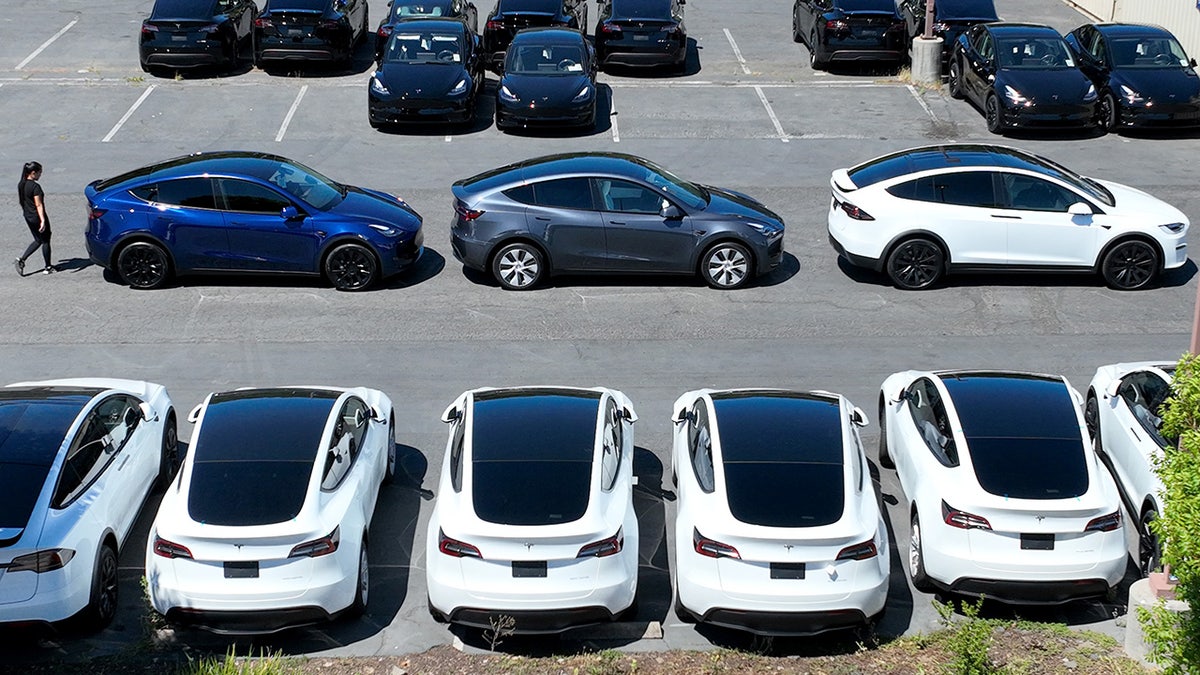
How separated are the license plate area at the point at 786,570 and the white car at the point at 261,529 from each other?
3070mm

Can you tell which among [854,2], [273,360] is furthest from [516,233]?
[854,2]

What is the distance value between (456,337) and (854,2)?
1476cm

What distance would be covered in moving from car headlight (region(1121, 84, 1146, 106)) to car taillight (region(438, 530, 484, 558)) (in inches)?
687

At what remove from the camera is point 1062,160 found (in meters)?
22.7

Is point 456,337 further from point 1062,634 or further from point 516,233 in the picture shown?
point 1062,634

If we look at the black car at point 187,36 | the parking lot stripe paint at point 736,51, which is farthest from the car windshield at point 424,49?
the parking lot stripe paint at point 736,51

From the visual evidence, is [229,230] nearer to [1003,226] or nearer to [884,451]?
[884,451]

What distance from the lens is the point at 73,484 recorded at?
10695 mm

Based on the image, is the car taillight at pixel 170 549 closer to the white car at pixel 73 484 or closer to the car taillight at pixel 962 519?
the white car at pixel 73 484

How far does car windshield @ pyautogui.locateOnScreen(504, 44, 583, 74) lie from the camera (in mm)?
24172

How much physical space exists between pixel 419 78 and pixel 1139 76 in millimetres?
12273

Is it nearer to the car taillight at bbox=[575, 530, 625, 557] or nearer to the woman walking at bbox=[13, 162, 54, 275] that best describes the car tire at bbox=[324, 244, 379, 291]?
the woman walking at bbox=[13, 162, 54, 275]

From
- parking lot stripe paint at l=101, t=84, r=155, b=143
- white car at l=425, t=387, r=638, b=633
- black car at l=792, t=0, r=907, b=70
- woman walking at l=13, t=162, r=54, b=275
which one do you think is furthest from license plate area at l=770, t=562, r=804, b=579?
black car at l=792, t=0, r=907, b=70

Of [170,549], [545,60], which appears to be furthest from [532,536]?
[545,60]
